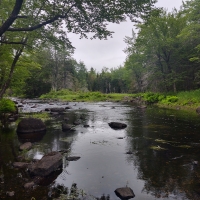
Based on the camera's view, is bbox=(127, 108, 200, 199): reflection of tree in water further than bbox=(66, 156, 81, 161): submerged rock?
No

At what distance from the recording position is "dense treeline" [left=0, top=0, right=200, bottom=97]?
13812 mm

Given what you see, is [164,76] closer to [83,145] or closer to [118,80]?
[83,145]

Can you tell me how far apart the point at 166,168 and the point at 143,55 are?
3953 cm

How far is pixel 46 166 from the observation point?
6.99 meters

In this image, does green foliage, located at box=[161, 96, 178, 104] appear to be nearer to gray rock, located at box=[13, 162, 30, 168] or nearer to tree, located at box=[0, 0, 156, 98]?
tree, located at box=[0, 0, 156, 98]

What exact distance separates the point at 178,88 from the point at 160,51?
27.4ft

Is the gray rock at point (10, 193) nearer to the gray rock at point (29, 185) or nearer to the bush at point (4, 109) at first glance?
the gray rock at point (29, 185)

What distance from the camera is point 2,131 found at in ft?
46.6

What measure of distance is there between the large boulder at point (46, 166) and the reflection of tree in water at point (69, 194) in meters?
0.97

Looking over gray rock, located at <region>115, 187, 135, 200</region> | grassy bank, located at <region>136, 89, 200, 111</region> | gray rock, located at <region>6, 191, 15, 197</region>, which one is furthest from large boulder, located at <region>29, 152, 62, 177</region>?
grassy bank, located at <region>136, 89, 200, 111</region>

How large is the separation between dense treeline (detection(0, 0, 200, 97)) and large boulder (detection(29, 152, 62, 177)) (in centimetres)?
563

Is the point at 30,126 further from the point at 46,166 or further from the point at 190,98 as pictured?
the point at 190,98

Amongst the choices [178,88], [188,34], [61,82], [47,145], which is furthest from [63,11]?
[61,82]

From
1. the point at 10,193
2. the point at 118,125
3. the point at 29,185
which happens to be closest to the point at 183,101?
the point at 118,125
